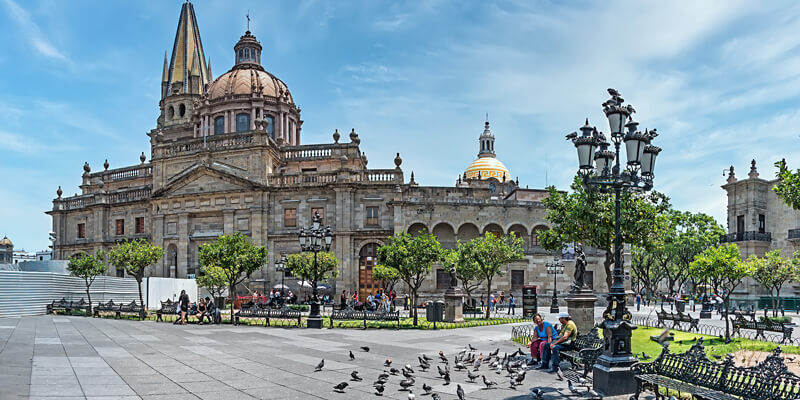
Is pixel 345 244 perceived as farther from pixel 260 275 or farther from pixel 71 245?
pixel 71 245

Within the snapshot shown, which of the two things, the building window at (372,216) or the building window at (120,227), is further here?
the building window at (120,227)

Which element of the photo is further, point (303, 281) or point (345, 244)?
point (345, 244)

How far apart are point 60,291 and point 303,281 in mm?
13187

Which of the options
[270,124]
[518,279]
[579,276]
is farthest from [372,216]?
[579,276]

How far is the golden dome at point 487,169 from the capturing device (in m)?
78.0

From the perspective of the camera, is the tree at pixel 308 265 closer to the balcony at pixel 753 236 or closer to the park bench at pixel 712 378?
the park bench at pixel 712 378

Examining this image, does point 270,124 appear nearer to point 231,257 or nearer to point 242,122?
point 242,122

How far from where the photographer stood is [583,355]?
36.2 ft

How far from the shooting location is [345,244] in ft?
130

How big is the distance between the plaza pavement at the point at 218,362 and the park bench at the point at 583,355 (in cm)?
42

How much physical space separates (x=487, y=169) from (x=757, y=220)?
3534 cm

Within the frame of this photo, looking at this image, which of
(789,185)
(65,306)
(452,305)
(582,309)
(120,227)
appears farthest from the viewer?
(120,227)

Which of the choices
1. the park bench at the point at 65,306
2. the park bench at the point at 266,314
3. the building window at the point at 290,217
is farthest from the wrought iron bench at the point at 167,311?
the building window at the point at 290,217

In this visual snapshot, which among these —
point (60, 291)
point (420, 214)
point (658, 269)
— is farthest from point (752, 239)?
point (60, 291)
